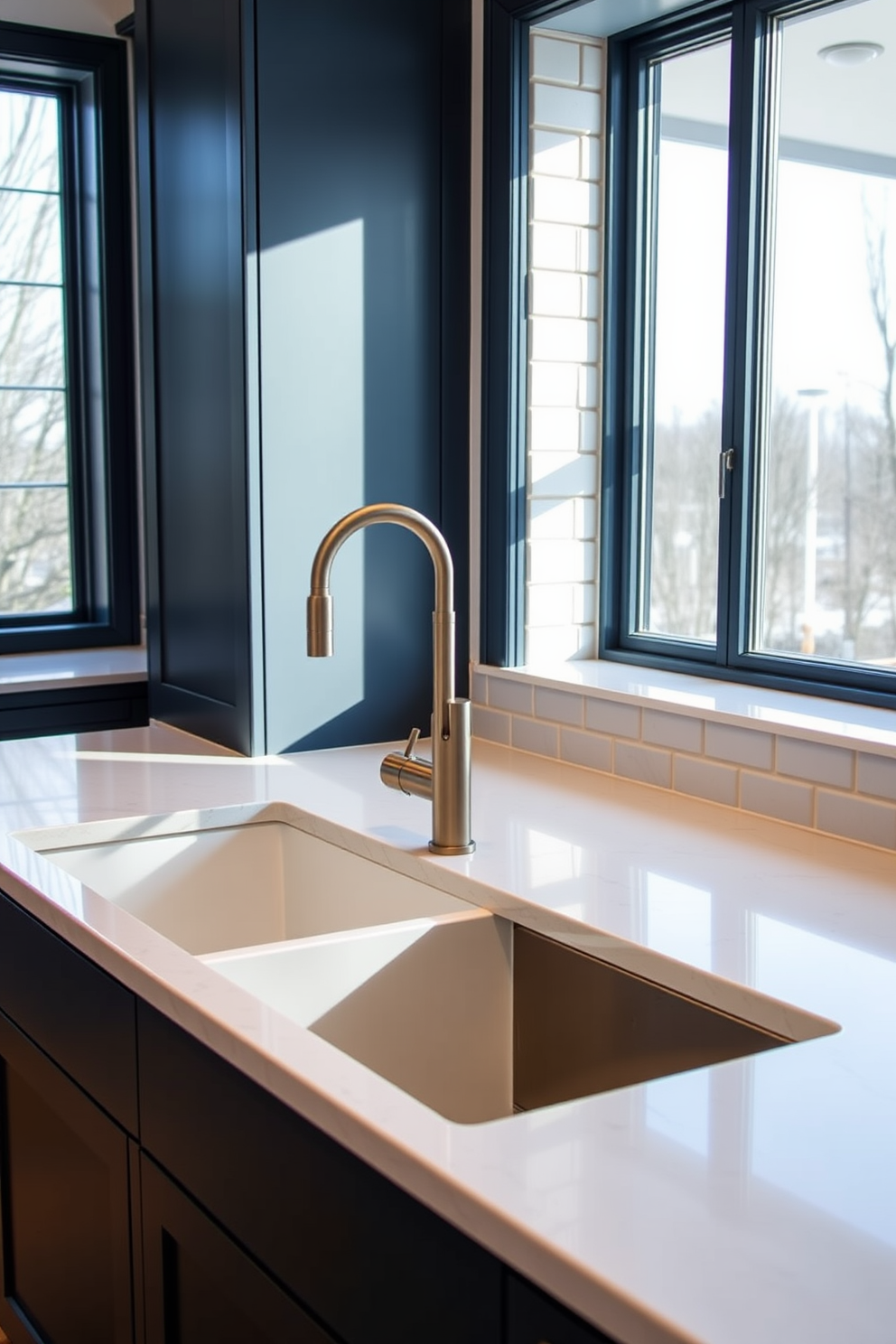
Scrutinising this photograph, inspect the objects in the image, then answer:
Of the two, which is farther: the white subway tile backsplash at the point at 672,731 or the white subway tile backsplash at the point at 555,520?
the white subway tile backsplash at the point at 555,520

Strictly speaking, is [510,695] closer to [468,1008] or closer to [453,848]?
[453,848]

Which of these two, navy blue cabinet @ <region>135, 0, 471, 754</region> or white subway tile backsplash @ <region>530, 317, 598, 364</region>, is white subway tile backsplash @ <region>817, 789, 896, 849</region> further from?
white subway tile backsplash @ <region>530, 317, 598, 364</region>

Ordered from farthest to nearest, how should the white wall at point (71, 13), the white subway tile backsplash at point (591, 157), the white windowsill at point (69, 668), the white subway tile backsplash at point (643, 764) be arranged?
1. the white wall at point (71, 13)
2. the white windowsill at point (69, 668)
3. the white subway tile backsplash at point (591, 157)
4. the white subway tile backsplash at point (643, 764)

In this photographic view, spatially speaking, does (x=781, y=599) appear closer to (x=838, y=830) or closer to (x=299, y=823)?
(x=838, y=830)

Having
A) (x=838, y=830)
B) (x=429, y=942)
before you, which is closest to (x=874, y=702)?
(x=838, y=830)

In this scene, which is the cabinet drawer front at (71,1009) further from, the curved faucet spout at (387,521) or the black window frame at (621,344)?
the black window frame at (621,344)

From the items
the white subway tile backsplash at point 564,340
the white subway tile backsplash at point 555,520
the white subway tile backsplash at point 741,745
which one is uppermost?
the white subway tile backsplash at point 564,340

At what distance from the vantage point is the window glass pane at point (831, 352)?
7.30ft

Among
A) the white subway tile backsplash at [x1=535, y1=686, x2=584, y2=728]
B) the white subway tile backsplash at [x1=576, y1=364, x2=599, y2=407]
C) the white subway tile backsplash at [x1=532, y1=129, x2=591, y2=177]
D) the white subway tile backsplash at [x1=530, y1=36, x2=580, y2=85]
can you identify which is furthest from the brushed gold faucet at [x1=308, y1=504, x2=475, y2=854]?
the white subway tile backsplash at [x1=530, y1=36, x2=580, y2=85]

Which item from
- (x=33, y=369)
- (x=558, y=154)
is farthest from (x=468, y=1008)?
(x=33, y=369)

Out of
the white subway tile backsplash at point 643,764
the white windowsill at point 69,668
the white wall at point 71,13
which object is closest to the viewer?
the white subway tile backsplash at point 643,764

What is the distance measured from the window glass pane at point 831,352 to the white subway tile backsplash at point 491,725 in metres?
0.49

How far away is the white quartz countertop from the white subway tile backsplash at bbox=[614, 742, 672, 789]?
3 centimetres

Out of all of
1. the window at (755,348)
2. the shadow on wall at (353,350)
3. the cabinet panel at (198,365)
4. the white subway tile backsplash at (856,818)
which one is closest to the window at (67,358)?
the cabinet panel at (198,365)
